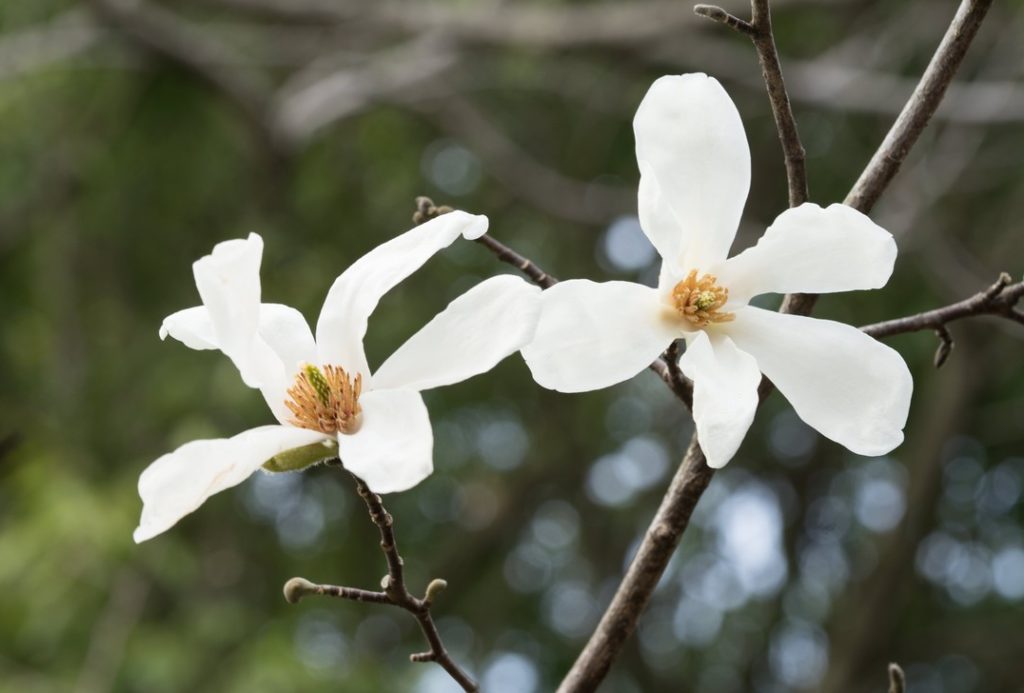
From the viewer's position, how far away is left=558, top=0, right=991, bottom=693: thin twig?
614 mm

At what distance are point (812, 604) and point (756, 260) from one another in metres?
4.19

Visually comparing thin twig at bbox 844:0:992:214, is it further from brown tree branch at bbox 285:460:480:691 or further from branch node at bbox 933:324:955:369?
brown tree branch at bbox 285:460:480:691

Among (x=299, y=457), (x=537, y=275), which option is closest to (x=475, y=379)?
(x=537, y=275)

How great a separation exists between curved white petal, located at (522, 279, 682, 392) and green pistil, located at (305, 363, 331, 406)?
11 cm

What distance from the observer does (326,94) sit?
3.28 m

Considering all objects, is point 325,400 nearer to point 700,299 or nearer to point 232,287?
point 232,287

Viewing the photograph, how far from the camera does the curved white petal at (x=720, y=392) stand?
54cm

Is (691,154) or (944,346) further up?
(691,154)

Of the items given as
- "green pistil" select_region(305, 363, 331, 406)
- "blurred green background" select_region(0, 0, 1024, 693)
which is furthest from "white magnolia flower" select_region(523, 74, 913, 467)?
"blurred green background" select_region(0, 0, 1024, 693)

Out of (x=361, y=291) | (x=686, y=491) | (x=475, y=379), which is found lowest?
(x=475, y=379)

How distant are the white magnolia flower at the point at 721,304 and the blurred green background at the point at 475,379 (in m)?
1.85

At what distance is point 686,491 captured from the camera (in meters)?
0.61

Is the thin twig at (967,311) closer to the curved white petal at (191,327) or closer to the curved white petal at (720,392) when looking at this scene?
the curved white petal at (720,392)

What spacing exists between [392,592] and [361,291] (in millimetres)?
169
